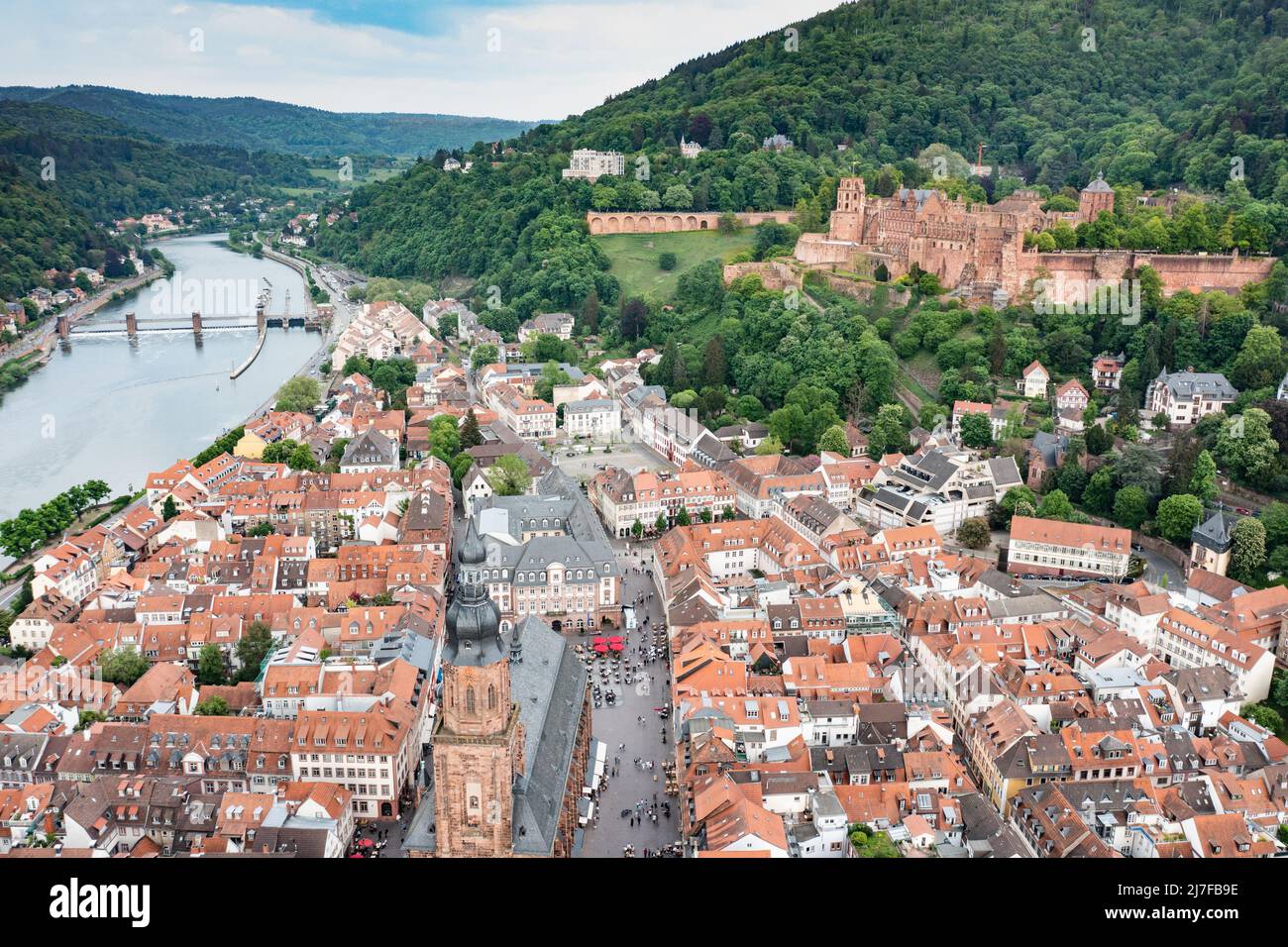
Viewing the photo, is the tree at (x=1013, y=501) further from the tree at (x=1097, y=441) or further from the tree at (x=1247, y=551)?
the tree at (x=1247, y=551)

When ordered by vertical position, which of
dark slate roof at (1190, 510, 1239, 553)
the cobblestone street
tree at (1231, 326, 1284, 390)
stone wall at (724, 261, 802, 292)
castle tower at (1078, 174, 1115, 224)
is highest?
castle tower at (1078, 174, 1115, 224)

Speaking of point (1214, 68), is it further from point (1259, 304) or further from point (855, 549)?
point (855, 549)

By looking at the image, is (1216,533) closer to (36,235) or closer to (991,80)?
(991,80)

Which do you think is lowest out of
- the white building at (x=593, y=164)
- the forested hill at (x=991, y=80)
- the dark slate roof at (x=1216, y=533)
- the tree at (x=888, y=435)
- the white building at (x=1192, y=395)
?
the dark slate roof at (x=1216, y=533)

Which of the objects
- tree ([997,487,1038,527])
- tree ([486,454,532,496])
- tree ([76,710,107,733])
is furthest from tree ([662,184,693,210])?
tree ([76,710,107,733])

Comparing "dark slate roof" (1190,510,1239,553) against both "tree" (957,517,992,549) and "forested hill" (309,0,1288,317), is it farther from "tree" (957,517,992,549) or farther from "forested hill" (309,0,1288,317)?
"forested hill" (309,0,1288,317)

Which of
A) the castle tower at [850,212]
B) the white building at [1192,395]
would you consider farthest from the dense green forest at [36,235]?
the white building at [1192,395]
